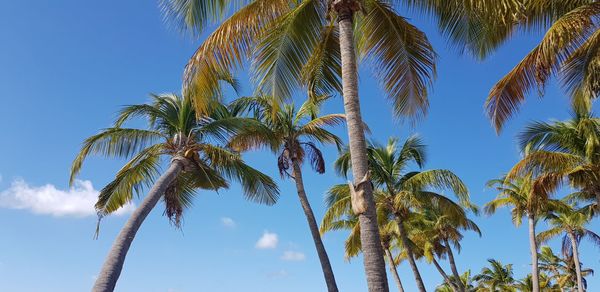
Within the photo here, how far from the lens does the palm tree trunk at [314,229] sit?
1673 cm

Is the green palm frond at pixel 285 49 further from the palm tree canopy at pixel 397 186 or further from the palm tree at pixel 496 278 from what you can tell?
the palm tree at pixel 496 278

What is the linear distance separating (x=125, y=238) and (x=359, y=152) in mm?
6532

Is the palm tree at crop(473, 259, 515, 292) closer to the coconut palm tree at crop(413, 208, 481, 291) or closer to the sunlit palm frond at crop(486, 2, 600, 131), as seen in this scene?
the coconut palm tree at crop(413, 208, 481, 291)

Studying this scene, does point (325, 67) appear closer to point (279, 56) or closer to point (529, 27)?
point (279, 56)

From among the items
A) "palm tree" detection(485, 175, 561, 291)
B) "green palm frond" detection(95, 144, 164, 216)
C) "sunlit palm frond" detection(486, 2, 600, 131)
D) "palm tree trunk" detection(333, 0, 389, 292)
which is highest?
"palm tree" detection(485, 175, 561, 291)

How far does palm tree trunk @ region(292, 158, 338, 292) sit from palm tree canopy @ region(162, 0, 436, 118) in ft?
25.4

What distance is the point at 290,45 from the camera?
9.88 m

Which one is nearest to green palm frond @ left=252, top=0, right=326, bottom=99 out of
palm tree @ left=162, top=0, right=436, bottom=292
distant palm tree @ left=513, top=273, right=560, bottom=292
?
palm tree @ left=162, top=0, right=436, bottom=292

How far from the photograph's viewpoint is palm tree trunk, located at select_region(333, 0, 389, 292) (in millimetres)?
6371

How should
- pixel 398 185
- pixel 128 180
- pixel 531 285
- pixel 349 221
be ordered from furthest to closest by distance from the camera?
pixel 531 285 < pixel 349 221 < pixel 398 185 < pixel 128 180

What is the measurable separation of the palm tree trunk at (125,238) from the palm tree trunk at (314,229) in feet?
15.3

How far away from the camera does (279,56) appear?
9.84 m

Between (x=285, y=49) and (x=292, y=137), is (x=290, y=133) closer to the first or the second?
(x=292, y=137)

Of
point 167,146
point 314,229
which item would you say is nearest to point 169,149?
point 167,146
